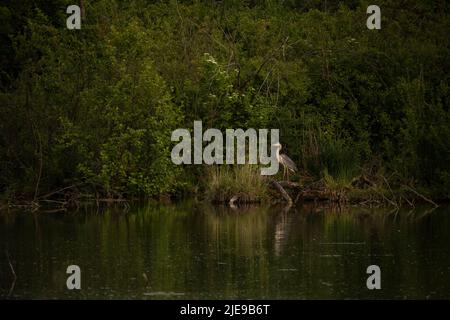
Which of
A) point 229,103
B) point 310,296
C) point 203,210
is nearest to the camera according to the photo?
point 310,296

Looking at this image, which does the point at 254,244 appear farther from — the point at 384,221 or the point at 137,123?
the point at 137,123

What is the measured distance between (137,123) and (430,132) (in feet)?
24.4

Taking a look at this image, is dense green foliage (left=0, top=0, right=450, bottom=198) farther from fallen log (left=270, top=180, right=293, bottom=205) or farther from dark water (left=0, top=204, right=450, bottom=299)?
dark water (left=0, top=204, right=450, bottom=299)

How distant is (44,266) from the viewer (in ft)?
52.0

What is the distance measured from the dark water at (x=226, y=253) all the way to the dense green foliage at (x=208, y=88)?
208 cm

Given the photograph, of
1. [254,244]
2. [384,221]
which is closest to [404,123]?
[384,221]

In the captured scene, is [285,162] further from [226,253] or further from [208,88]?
[226,253]

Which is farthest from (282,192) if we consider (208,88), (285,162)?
(208,88)

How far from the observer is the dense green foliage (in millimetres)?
25734

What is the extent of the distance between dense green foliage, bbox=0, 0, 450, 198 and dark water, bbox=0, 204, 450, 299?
2.08m

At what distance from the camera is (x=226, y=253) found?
17406 millimetres

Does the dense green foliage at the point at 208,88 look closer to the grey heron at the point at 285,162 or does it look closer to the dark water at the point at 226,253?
the grey heron at the point at 285,162

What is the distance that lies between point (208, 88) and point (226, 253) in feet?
38.1

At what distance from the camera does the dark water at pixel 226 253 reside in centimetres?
1407
